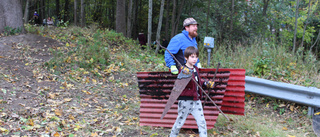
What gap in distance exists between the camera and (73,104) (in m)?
6.00

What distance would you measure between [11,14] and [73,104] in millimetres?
5569

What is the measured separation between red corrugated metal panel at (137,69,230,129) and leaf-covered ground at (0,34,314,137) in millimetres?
185

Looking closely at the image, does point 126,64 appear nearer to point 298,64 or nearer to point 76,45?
point 76,45

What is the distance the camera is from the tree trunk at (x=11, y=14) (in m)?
9.52

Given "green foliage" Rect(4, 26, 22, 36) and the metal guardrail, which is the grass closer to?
the metal guardrail

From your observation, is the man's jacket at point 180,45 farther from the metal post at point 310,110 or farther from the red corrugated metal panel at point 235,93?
the metal post at point 310,110

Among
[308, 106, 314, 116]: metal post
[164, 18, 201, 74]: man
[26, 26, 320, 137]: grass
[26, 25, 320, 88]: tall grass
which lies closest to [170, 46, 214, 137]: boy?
[164, 18, 201, 74]: man

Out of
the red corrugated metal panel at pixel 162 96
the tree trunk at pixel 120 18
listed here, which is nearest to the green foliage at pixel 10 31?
the red corrugated metal panel at pixel 162 96

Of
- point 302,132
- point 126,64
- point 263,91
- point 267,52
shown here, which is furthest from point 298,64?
point 126,64

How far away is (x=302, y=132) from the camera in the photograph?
529 cm

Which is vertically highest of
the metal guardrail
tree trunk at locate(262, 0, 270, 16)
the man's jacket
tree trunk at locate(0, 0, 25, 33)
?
tree trunk at locate(262, 0, 270, 16)

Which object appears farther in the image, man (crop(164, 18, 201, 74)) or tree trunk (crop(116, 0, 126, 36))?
tree trunk (crop(116, 0, 126, 36))

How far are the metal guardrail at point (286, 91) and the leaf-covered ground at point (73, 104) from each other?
1.15 feet

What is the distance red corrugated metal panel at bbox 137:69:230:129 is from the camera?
4777mm
